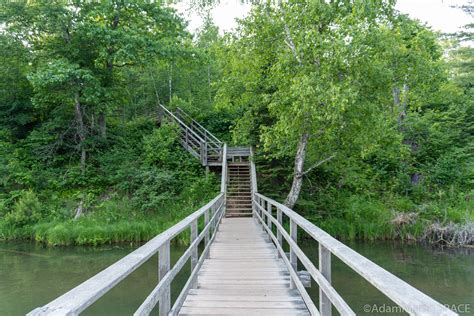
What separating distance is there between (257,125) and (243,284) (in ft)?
29.2

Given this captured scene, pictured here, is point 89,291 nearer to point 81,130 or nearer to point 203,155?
point 203,155

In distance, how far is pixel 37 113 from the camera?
17.6m

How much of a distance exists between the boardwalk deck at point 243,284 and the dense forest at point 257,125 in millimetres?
4022

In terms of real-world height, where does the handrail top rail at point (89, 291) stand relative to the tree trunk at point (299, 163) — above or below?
below

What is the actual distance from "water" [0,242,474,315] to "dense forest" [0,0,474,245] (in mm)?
1190

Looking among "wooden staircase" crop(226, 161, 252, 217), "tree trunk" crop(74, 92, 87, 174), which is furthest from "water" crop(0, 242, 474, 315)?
"tree trunk" crop(74, 92, 87, 174)

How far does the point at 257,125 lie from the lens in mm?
13070

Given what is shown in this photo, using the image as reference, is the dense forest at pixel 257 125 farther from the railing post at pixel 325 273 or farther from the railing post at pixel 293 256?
the railing post at pixel 325 273

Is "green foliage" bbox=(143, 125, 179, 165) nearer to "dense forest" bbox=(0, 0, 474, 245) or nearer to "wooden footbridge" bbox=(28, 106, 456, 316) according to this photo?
"dense forest" bbox=(0, 0, 474, 245)

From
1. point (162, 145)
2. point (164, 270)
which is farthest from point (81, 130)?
point (164, 270)

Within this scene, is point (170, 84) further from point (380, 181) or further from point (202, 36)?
point (380, 181)

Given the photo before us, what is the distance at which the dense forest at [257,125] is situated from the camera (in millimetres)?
9828

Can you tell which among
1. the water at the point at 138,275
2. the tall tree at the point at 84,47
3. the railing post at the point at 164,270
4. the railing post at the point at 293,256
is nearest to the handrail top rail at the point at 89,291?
the railing post at the point at 164,270

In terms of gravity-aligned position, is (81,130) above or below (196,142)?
above
